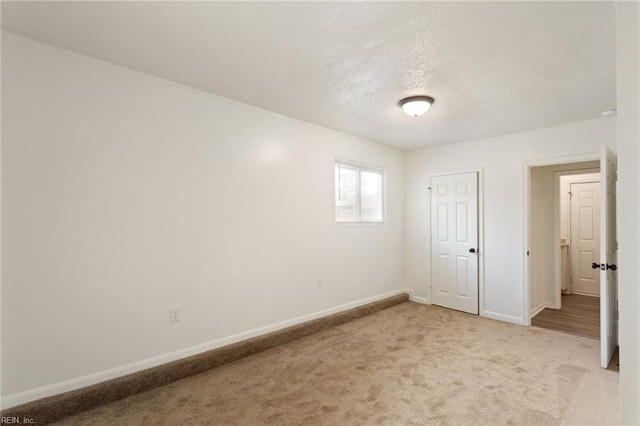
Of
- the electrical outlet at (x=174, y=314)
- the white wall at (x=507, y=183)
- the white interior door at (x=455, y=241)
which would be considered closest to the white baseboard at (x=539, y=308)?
the white wall at (x=507, y=183)

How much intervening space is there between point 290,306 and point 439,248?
2615 mm

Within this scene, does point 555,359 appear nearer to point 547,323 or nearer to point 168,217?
point 547,323

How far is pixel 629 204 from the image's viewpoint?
143cm

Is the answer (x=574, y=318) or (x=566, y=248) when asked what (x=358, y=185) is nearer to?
(x=574, y=318)

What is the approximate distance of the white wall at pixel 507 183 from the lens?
12.7 feet

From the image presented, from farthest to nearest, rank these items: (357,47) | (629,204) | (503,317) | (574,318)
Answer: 1. (574,318)
2. (503,317)
3. (357,47)
4. (629,204)

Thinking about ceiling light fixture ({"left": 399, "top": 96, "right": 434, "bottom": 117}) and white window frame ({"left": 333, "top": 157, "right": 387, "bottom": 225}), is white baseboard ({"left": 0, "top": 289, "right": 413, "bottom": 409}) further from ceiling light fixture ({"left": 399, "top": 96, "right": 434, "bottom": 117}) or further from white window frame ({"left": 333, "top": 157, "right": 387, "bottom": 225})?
ceiling light fixture ({"left": 399, "top": 96, "right": 434, "bottom": 117})

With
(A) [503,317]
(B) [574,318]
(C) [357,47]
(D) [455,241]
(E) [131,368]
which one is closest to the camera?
(C) [357,47]

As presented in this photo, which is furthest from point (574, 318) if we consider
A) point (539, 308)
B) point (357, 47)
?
point (357, 47)

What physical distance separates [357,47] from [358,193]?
2.68m

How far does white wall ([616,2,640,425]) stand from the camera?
1.41m

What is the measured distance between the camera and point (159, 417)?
218 centimetres

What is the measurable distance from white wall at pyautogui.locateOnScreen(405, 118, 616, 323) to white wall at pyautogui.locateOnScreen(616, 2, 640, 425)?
112 inches

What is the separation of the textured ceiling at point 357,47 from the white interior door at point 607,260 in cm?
72
